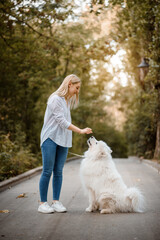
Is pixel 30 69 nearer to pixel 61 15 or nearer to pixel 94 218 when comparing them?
pixel 61 15

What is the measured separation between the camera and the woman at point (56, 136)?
4.79 meters

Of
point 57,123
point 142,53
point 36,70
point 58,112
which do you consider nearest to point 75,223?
point 57,123

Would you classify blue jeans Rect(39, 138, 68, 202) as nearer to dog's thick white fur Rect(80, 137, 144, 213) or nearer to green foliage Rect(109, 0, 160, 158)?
dog's thick white fur Rect(80, 137, 144, 213)

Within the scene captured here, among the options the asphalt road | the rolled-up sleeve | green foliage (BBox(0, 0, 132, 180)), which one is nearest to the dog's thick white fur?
the asphalt road

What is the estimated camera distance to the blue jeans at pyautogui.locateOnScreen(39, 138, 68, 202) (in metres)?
4.79

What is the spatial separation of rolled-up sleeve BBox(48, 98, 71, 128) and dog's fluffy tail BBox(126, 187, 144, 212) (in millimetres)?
1470

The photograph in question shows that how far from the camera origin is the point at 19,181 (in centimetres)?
881

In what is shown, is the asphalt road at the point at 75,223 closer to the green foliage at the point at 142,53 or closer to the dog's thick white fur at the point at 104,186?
the dog's thick white fur at the point at 104,186

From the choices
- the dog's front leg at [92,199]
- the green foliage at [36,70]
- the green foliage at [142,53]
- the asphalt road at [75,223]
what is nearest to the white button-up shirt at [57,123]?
the dog's front leg at [92,199]

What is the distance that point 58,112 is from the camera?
481 centimetres

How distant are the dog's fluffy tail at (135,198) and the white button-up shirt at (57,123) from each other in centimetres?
128

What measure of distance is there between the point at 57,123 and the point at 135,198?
1742mm

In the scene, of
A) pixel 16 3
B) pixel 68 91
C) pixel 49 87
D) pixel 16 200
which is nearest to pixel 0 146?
pixel 16 200

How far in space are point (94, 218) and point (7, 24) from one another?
865 centimetres
